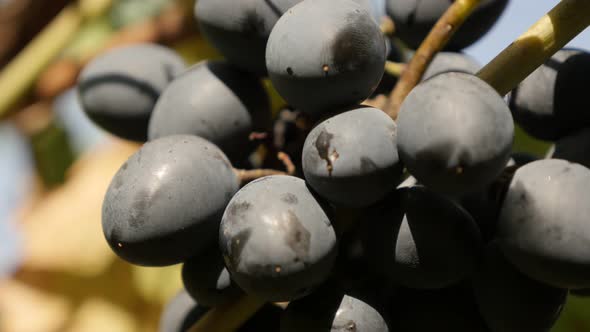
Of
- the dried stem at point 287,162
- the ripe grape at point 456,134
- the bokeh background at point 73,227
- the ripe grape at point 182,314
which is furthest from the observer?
the bokeh background at point 73,227

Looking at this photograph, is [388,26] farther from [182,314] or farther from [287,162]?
[182,314]

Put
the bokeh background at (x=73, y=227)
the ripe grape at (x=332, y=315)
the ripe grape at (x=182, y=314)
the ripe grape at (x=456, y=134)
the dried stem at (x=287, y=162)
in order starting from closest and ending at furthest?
the ripe grape at (x=456, y=134)
the ripe grape at (x=332, y=315)
the dried stem at (x=287, y=162)
the ripe grape at (x=182, y=314)
the bokeh background at (x=73, y=227)

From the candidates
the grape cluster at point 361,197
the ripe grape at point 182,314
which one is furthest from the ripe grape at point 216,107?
the ripe grape at point 182,314

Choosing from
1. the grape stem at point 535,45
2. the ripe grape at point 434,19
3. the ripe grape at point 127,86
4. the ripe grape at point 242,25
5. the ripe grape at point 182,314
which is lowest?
the ripe grape at point 182,314

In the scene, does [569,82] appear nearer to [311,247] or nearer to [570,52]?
[570,52]

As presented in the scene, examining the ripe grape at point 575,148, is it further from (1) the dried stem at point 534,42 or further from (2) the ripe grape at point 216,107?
(2) the ripe grape at point 216,107
